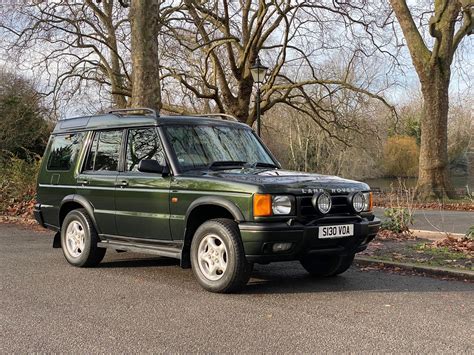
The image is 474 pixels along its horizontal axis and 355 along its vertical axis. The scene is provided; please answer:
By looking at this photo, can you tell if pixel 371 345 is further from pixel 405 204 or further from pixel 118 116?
pixel 405 204

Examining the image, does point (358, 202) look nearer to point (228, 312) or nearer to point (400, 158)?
point (228, 312)

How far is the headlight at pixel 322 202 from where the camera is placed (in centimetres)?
614

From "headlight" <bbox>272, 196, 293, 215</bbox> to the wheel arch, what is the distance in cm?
48

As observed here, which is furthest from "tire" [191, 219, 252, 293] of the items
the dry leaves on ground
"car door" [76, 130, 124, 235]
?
the dry leaves on ground

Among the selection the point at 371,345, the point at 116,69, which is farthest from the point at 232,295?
the point at 116,69

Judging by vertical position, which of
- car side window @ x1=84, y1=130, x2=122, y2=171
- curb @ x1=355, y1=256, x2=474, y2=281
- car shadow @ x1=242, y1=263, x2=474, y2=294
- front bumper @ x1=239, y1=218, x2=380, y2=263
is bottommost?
car shadow @ x1=242, y1=263, x2=474, y2=294

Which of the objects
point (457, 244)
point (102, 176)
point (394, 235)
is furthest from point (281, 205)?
point (394, 235)

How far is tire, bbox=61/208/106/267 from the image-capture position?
7.80 m

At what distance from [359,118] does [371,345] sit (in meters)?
24.3

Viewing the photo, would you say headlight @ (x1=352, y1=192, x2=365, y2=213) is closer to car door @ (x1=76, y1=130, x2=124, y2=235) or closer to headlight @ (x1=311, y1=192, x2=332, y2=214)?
headlight @ (x1=311, y1=192, x2=332, y2=214)

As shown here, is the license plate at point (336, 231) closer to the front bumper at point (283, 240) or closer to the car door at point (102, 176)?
the front bumper at point (283, 240)

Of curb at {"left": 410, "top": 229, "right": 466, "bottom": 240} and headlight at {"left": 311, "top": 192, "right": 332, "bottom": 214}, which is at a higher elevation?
headlight at {"left": 311, "top": 192, "right": 332, "bottom": 214}

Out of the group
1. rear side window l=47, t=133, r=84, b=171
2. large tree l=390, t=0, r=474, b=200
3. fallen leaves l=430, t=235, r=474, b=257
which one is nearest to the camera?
rear side window l=47, t=133, r=84, b=171

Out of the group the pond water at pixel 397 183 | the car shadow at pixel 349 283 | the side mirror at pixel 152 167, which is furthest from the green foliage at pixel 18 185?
the pond water at pixel 397 183
